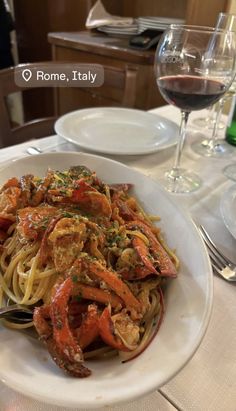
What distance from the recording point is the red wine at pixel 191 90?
0.89 meters

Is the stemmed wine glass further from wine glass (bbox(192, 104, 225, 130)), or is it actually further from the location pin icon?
the location pin icon

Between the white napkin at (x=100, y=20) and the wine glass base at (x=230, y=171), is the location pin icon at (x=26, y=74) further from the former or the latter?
the white napkin at (x=100, y=20)

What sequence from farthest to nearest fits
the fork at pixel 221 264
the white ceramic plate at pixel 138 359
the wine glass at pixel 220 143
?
the wine glass at pixel 220 143
the fork at pixel 221 264
the white ceramic plate at pixel 138 359

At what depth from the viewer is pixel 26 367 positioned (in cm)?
42

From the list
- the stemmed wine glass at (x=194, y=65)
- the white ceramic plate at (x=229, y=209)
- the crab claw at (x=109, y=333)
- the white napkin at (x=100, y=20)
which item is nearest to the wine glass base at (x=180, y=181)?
the stemmed wine glass at (x=194, y=65)

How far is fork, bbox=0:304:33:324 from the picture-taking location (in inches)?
20.0

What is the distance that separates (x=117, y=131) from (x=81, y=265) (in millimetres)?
759

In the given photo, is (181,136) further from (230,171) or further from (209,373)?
(209,373)

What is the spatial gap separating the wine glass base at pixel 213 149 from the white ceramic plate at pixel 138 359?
60 centimetres

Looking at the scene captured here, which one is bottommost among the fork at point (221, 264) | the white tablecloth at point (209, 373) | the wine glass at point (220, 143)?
the white tablecloth at point (209, 373)

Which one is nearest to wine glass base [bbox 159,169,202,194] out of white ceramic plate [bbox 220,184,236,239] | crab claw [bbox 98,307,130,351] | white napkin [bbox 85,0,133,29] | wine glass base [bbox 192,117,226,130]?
white ceramic plate [bbox 220,184,236,239]

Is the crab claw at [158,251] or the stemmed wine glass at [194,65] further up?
the stemmed wine glass at [194,65]

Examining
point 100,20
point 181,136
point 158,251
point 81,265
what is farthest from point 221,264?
point 100,20

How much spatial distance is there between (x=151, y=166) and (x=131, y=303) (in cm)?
61
